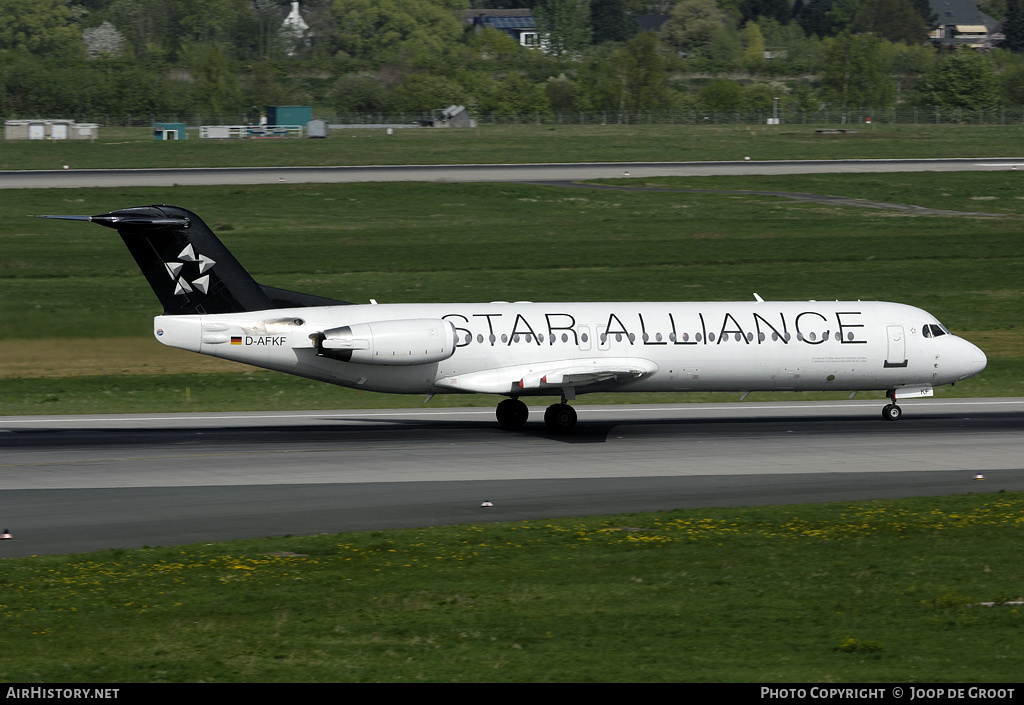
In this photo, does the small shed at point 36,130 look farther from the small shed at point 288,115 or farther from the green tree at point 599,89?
the green tree at point 599,89

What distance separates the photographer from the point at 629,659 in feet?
46.3

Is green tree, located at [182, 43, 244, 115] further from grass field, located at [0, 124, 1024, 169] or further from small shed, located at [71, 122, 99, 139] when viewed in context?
small shed, located at [71, 122, 99, 139]

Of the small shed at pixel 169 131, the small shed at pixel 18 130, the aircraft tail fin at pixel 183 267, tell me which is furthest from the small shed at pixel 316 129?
the aircraft tail fin at pixel 183 267

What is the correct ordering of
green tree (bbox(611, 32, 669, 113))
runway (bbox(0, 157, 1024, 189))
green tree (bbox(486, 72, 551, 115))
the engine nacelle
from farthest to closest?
green tree (bbox(611, 32, 669, 113)) < green tree (bbox(486, 72, 551, 115)) < runway (bbox(0, 157, 1024, 189)) < the engine nacelle

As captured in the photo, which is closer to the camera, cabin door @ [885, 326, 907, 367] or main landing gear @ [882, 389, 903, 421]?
cabin door @ [885, 326, 907, 367]

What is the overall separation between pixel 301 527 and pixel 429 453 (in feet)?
30.2

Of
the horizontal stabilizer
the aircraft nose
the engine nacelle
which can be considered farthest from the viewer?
the aircraft nose

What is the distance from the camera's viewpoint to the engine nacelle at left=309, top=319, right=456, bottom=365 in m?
33.1

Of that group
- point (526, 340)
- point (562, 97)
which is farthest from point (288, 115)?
point (526, 340)

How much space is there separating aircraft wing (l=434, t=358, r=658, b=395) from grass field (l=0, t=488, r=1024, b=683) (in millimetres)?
11537

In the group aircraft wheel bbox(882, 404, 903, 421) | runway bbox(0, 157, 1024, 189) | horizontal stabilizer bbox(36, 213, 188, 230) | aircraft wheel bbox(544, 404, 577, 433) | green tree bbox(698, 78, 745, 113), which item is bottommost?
aircraft wheel bbox(882, 404, 903, 421)

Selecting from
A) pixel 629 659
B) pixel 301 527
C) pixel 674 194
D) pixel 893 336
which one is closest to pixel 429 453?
pixel 301 527

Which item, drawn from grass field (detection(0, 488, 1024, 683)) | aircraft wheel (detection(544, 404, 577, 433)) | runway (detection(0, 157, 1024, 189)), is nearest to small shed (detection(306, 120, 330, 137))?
runway (detection(0, 157, 1024, 189))
